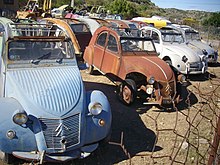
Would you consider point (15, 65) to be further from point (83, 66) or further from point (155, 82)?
point (155, 82)

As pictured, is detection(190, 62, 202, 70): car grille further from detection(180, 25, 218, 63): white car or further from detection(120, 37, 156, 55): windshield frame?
detection(120, 37, 156, 55): windshield frame

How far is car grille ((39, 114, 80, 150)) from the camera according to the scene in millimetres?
4340

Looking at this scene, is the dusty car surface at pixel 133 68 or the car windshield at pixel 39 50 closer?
the car windshield at pixel 39 50

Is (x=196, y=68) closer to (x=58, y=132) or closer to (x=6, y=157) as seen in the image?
(x=58, y=132)

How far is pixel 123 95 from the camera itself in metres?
7.84

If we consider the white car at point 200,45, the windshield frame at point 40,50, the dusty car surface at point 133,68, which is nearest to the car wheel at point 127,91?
the dusty car surface at point 133,68

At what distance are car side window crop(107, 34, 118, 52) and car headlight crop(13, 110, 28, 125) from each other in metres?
4.64

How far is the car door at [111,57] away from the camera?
8.28 m

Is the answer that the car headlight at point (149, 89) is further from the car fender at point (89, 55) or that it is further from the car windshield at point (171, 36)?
the car windshield at point (171, 36)

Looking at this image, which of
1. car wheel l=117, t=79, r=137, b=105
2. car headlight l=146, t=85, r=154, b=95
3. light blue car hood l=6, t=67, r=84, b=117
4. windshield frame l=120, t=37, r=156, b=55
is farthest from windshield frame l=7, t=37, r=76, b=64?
windshield frame l=120, t=37, r=156, b=55

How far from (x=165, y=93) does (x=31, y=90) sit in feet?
13.0

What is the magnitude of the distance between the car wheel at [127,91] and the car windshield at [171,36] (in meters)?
4.40

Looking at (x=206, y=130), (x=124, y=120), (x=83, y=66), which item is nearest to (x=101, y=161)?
(x=124, y=120)

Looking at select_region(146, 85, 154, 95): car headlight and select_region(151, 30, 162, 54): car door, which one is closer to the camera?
select_region(146, 85, 154, 95): car headlight
